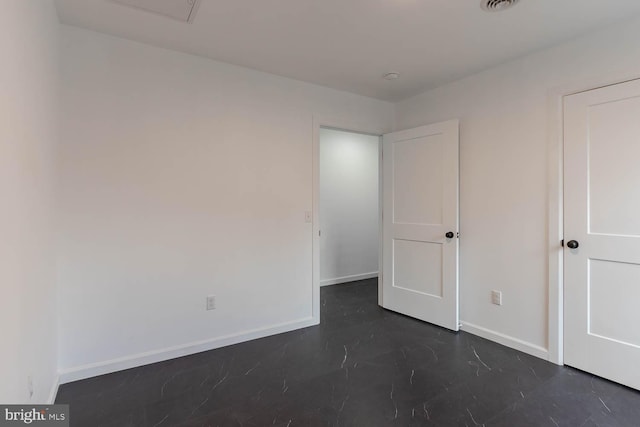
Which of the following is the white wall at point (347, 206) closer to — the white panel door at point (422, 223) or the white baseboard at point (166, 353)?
the white panel door at point (422, 223)

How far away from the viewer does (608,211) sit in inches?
88.8

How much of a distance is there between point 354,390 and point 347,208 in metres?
3.33

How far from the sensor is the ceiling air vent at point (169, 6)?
6.47 feet

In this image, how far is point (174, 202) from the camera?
103 inches

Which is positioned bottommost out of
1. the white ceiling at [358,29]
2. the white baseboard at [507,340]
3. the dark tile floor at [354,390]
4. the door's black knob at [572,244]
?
the dark tile floor at [354,390]

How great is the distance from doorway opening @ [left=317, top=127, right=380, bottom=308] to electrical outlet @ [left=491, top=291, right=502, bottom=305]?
8.28ft

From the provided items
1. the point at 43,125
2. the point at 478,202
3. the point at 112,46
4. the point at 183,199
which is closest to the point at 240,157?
the point at 183,199

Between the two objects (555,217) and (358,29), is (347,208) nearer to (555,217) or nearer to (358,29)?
(555,217)

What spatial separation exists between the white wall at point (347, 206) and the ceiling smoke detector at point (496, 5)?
3.06m

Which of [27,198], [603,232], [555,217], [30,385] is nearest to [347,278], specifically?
[555,217]

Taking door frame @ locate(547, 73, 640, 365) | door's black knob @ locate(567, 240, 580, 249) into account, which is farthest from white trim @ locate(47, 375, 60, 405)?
door's black knob @ locate(567, 240, 580, 249)

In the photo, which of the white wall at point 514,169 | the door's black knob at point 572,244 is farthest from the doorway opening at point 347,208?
the door's black knob at point 572,244

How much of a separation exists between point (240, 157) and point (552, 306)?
9.15 feet

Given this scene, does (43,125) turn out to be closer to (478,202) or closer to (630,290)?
(478,202)
